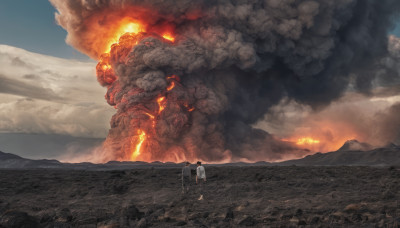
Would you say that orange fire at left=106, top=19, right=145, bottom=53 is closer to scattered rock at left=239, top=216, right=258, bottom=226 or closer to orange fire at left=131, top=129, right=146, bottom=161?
orange fire at left=131, top=129, right=146, bottom=161

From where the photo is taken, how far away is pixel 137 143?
54.1 meters

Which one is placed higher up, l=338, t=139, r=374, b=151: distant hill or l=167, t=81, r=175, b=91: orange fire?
l=167, t=81, r=175, b=91: orange fire

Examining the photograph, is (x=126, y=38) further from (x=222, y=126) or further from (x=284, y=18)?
(x=284, y=18)

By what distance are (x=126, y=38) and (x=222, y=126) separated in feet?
69.7

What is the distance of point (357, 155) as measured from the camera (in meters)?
55.8

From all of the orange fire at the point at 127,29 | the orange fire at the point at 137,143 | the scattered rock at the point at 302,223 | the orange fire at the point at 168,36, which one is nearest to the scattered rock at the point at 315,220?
the scattered rock at the point at 302,223

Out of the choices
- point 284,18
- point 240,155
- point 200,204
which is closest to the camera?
point 200,204

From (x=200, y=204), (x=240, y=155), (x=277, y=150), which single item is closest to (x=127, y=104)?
(x=240, y=155)

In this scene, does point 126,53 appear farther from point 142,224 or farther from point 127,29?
point 142,224

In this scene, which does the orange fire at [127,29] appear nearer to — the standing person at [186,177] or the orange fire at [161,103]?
the orange fire at [161,103]

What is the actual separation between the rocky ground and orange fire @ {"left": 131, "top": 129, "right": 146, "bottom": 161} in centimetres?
2673

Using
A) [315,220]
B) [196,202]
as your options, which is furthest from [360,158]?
[315,220]

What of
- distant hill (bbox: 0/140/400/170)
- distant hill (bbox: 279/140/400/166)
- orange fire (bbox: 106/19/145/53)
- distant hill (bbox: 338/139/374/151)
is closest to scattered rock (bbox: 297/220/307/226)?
distant hill (bbox: 0/140/400/170)

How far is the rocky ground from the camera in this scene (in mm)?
10094
